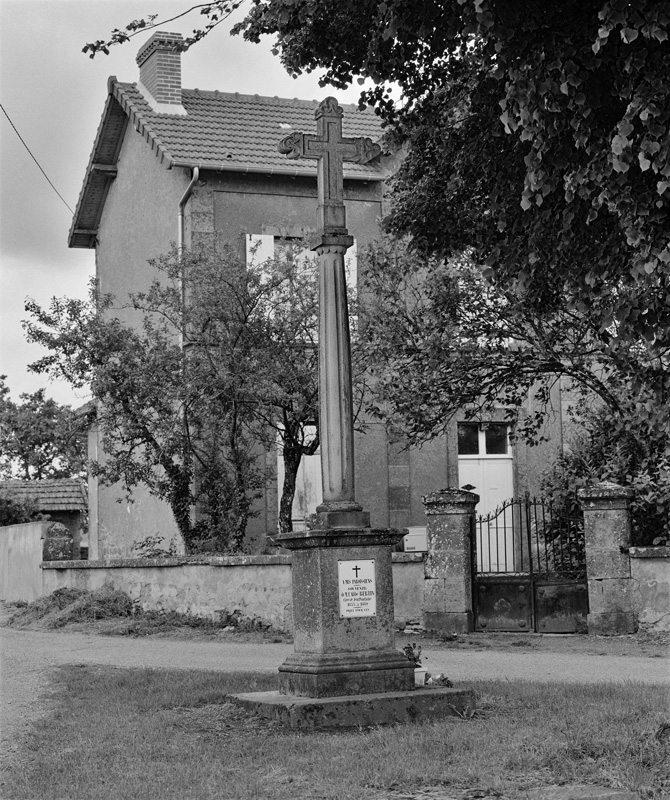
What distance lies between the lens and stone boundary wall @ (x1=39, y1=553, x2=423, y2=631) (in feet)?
48.6

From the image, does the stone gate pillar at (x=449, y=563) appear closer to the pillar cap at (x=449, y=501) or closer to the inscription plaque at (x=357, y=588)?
the pillar cap at (x=449, y=501)

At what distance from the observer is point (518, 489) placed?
71.0 ft

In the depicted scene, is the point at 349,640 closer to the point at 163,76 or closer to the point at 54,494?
the point at 163,76

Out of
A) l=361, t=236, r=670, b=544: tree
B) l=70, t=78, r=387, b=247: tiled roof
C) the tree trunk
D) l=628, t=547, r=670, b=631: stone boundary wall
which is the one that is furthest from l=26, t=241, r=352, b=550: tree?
l=628, t=547, r=670, b=631: stone boundary wall

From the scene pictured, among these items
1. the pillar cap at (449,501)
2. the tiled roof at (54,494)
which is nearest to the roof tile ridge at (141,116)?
the pillar cap at (449,501)

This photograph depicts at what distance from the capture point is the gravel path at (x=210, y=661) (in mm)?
9672

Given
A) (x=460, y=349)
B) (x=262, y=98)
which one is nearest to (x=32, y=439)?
(x=262, y=98)

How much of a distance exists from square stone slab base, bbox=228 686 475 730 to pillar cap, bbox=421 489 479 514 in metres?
6.94

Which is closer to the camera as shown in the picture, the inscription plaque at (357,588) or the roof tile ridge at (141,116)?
the inscription plaque at (357,588)

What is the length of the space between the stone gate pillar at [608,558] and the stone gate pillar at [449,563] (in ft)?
5.04

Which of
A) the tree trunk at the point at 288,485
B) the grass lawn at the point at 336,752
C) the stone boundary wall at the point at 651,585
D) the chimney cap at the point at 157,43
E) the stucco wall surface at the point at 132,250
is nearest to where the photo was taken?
the grass lawn at the point at 336,752

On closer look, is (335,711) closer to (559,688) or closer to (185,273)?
(559,688)

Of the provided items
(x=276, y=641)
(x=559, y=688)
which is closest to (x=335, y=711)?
(x=559, y=688)

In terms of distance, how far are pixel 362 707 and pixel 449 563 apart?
7.27m
